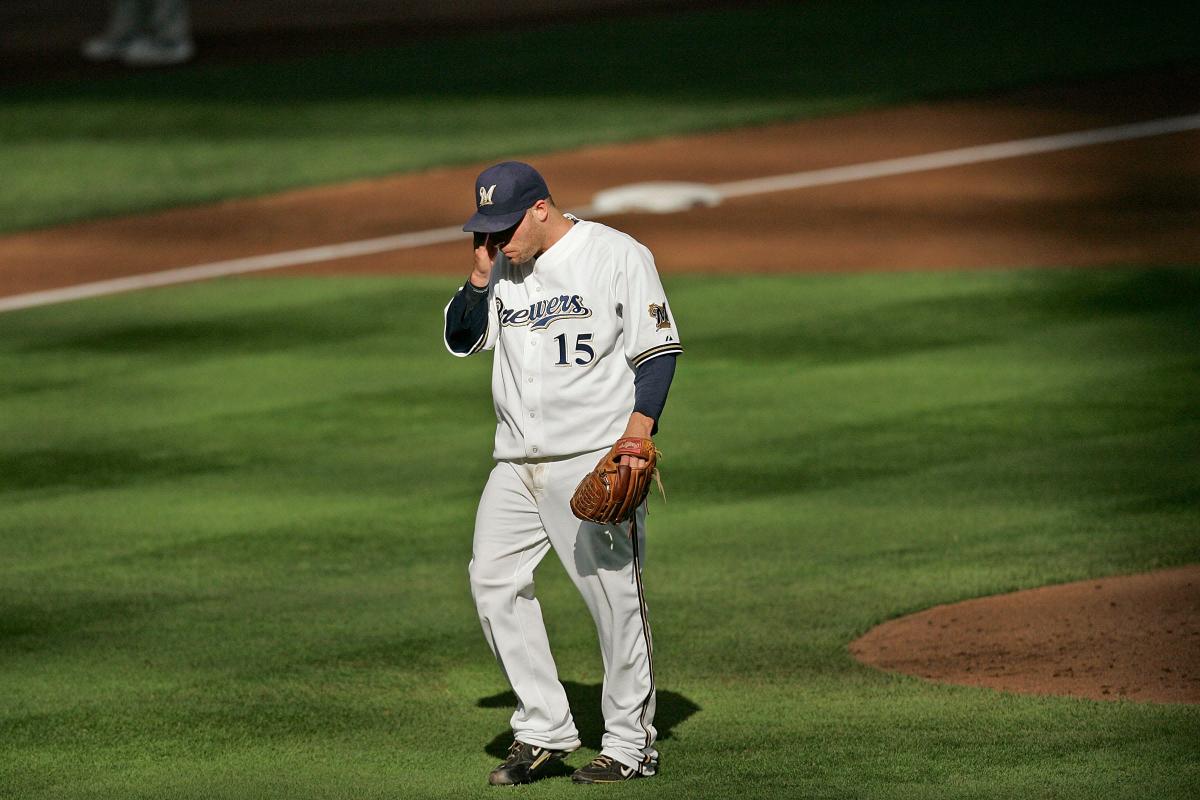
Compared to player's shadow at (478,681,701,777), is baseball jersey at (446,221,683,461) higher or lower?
higher

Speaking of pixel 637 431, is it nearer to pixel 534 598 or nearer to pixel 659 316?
pixel 659 316

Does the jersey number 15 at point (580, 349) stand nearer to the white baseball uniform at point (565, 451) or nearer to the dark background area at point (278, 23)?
the white baseball uniform at point (565, 451)

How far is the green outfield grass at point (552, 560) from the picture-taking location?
648 cm

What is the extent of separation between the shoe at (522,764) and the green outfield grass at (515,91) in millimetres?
11889

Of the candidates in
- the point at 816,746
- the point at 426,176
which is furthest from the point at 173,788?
the point at 426,176

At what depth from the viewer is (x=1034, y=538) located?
8898mm

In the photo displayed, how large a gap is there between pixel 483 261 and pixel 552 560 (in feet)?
10.8

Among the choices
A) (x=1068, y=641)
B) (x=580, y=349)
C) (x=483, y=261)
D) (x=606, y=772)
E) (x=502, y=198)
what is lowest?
(x=1068, y=641)

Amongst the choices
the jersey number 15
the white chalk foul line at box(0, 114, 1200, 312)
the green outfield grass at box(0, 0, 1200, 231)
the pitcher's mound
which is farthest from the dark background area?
the jersey number 15

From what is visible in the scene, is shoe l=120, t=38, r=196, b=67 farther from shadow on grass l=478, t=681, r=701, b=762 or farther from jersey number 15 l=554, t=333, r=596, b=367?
jersey number 15 l=554, t=333, r=596, b=367

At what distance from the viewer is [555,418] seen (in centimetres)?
604

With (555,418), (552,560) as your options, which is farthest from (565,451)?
(552,560)

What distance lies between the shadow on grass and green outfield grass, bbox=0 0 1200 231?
11030mm

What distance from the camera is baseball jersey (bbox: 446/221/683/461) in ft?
19.6
